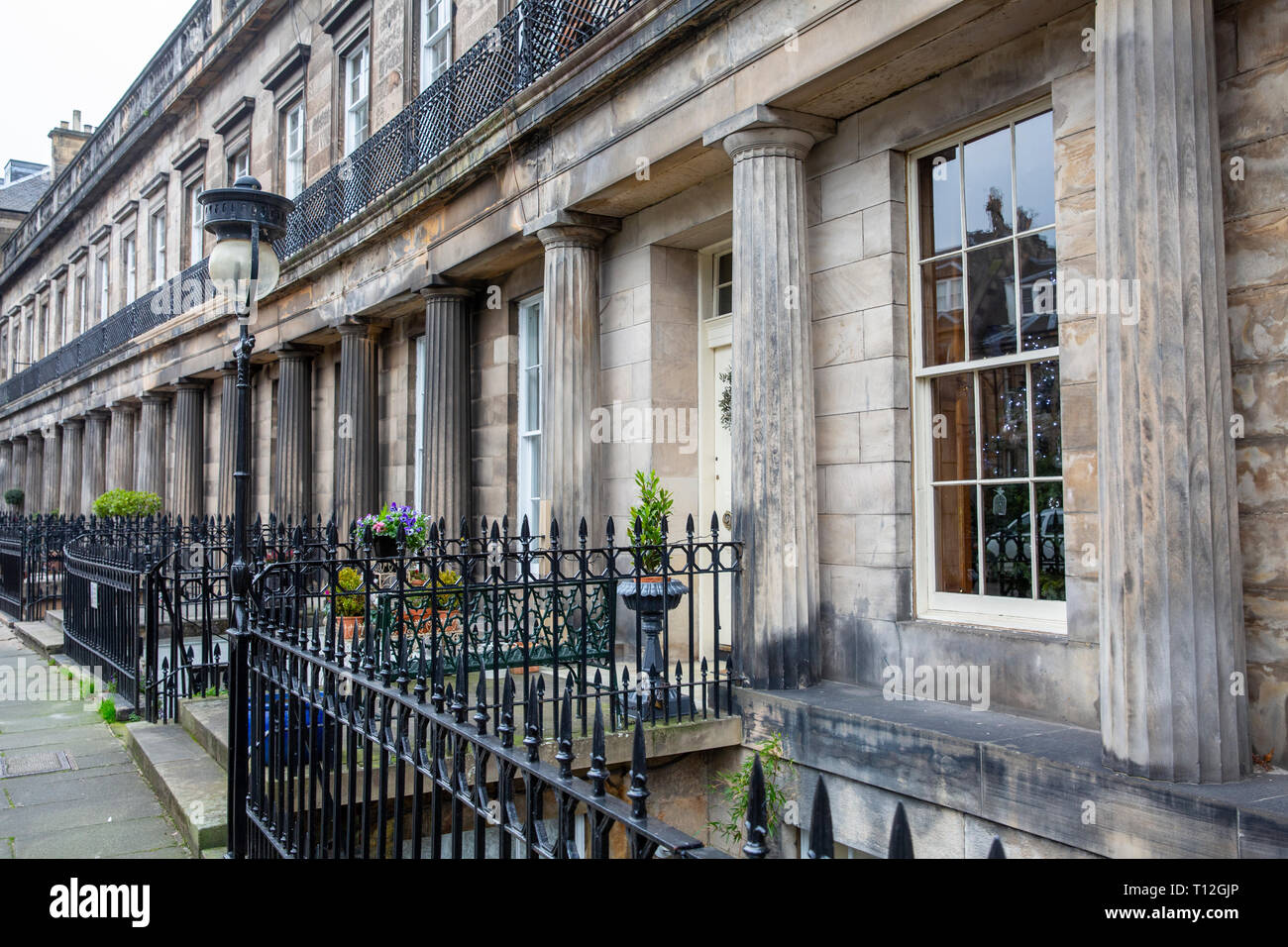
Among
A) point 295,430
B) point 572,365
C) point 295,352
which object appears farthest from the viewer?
point 295,430

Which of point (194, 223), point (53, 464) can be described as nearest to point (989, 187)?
point (194, 223)

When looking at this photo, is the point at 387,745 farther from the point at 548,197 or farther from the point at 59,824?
the point at 548,197

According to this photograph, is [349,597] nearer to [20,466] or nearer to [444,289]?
[444,289]

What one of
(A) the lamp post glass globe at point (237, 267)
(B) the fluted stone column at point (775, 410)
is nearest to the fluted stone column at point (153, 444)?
(A) the lamp post glass globe at point (237, 267)

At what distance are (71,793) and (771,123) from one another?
20.2 feet

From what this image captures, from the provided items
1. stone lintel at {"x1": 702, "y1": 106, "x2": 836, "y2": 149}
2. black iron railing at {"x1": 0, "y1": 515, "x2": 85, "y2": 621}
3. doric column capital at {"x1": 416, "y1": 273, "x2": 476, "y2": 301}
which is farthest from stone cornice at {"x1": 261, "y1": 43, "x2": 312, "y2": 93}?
stone lintel at {"x1": 702, "y1": 106, "x2": 836, "y2": 149}

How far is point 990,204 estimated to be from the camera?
6.38 metres

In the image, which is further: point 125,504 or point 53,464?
point 53,464

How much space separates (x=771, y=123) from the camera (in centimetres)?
683

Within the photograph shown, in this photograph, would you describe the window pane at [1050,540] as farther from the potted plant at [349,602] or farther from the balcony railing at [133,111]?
the balcony railing at [133,111]

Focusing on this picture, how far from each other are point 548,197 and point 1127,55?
5.64 m

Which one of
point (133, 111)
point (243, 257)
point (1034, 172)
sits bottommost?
point (243, 257)

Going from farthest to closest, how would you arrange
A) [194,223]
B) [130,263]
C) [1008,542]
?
[130,263] → [194,223] → [1008,542]
